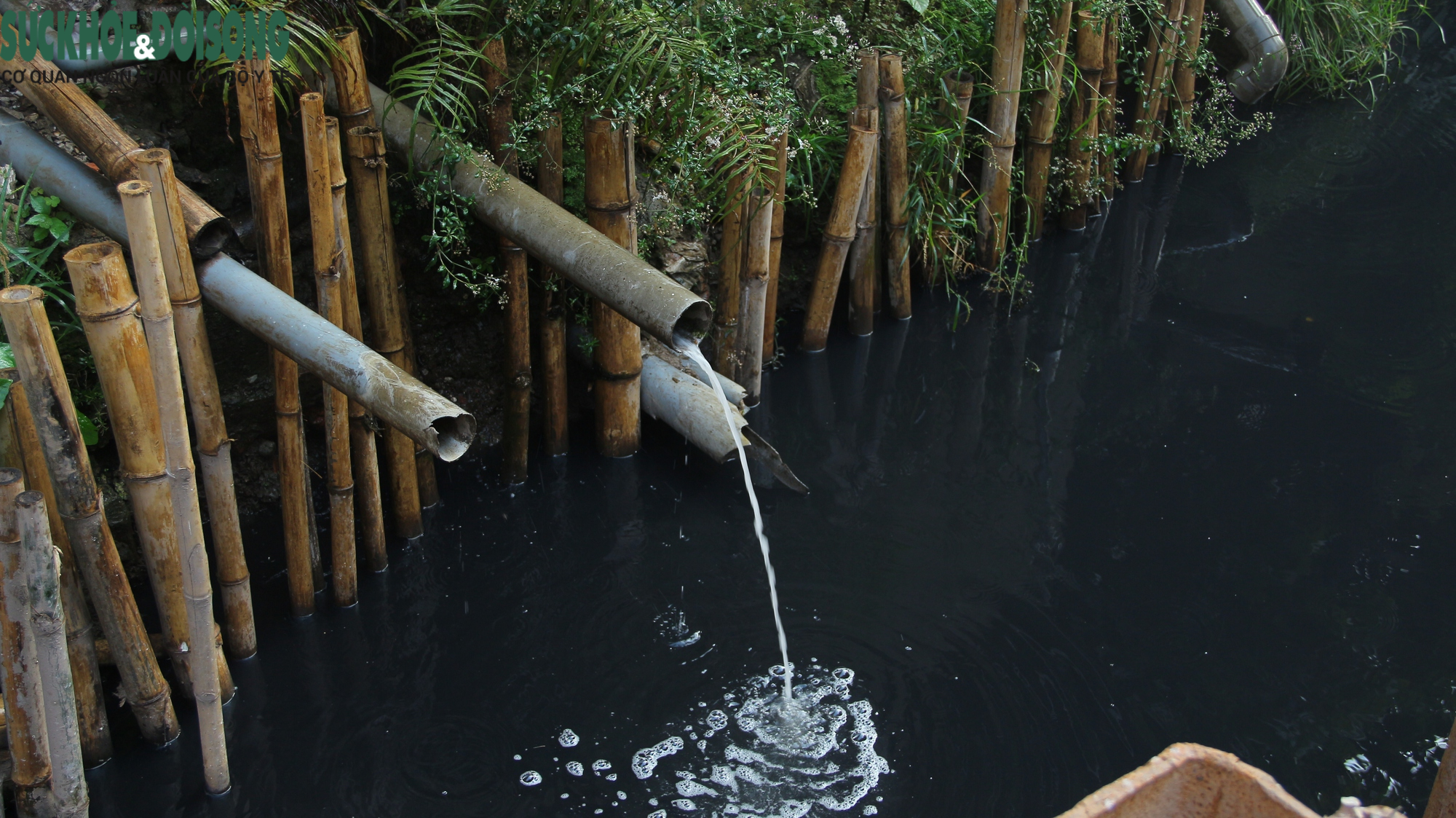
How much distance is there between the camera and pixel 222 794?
10.2 feet

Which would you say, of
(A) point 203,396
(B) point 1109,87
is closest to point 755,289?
(A) point 203,396

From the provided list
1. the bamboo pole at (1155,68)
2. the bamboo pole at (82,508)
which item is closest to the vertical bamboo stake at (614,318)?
the bamboo pole at (82,508)

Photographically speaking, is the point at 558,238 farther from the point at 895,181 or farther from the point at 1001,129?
the point at 1001,129

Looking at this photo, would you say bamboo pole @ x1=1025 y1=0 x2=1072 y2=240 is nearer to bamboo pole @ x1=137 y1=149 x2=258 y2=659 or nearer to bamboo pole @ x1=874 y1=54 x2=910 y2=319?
bamboo pole @ x1=874 y1=54 x2=910 y2=319

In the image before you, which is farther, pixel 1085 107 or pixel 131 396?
pixel 1085 107

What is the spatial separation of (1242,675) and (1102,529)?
0.83m

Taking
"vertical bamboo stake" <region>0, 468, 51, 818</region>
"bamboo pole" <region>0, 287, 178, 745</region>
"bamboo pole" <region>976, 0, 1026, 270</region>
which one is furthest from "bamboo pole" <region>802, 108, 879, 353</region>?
"vertical bamboo stake" <region>0, 468, 51, 818</region>

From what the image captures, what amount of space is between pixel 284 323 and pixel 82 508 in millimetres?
702

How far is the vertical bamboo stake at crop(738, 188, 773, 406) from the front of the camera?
14.9ft

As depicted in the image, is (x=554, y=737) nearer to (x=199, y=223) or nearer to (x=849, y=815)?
(x=849, y=815)

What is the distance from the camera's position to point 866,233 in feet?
17.4

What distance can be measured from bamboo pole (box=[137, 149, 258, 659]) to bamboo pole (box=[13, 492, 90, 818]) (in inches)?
23.0

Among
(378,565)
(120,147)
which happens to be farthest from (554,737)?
(120,147)

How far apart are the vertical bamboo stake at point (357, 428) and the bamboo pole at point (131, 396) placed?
0.59m
